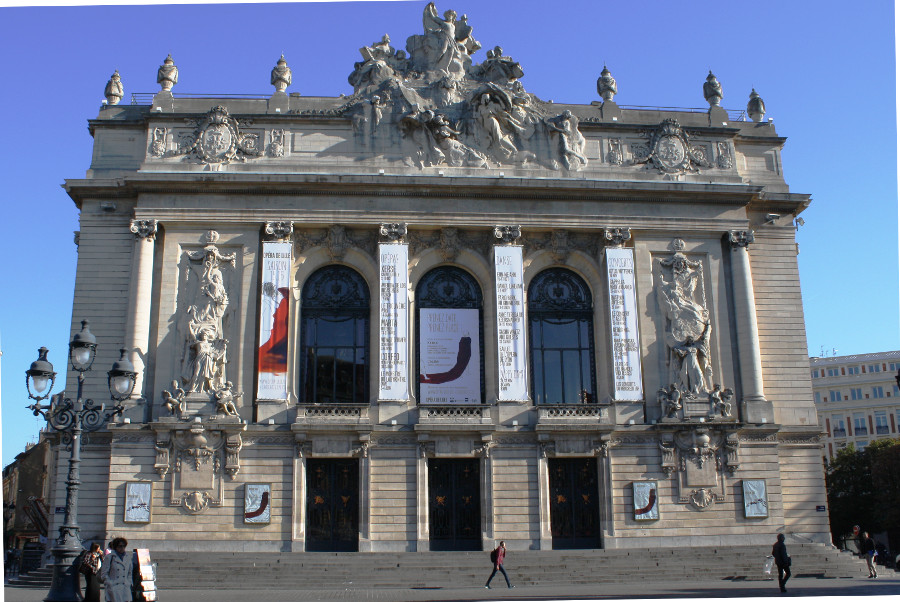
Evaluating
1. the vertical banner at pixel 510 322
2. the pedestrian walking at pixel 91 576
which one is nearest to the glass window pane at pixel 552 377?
the vertical banner at pixel 510 322

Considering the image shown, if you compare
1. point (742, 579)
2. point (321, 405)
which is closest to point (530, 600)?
point (742, 579)

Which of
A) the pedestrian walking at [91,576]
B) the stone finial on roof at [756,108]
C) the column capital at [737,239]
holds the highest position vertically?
the stone finial on roof at [756,108]

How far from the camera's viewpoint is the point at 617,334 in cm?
3072

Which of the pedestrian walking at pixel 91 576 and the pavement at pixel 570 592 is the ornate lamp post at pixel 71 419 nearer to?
the pedestrian walking at pixel 91 576

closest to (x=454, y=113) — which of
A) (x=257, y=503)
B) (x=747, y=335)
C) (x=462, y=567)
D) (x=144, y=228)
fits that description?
(x=144, y=228)

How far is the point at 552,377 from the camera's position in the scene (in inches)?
1231

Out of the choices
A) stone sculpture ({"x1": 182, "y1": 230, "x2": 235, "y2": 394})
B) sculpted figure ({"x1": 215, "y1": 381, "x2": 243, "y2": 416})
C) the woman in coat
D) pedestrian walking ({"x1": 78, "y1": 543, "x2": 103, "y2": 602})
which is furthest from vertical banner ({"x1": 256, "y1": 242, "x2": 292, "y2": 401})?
the woman in coat

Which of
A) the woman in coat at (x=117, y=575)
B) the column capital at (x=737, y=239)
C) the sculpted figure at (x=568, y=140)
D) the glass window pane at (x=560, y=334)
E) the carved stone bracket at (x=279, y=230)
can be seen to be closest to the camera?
the woman in coat at (x=117, y=575)

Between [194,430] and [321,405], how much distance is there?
449 cm

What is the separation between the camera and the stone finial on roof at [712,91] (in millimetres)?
34969

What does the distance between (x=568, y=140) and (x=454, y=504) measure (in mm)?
15378

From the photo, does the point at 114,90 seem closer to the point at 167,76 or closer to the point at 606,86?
the point at 167,76

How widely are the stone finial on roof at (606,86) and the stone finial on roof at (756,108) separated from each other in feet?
20.8

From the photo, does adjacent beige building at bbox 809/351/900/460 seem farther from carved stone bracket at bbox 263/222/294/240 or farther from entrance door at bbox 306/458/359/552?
carved stone bracket at bbox 263/222/294/240
